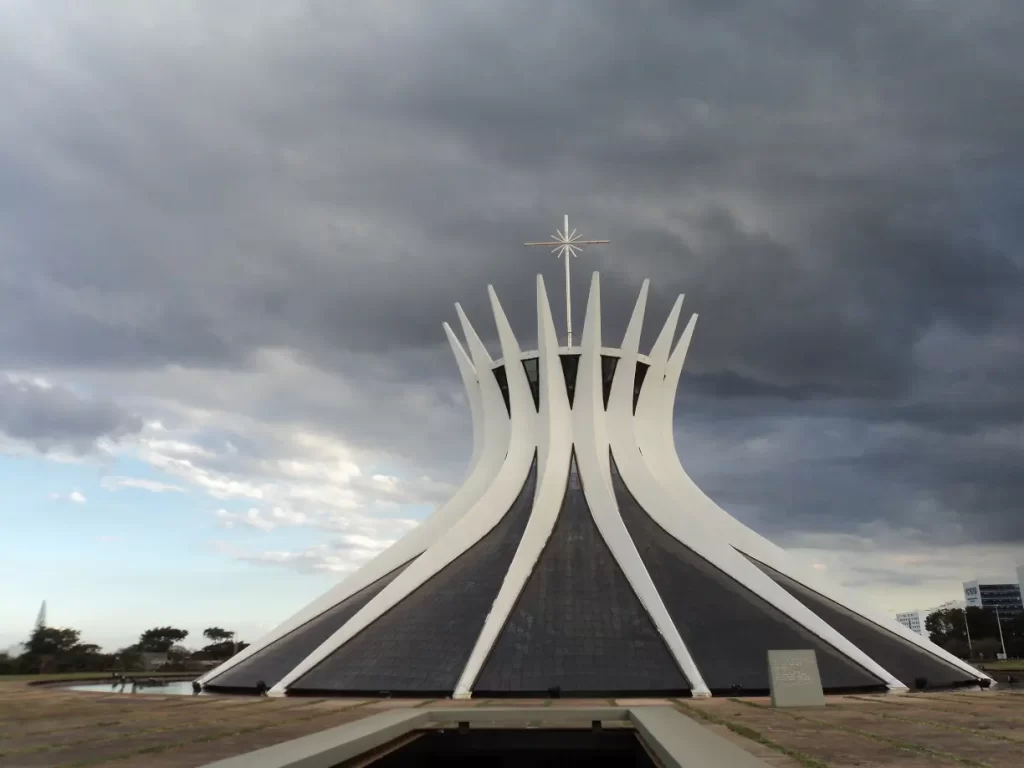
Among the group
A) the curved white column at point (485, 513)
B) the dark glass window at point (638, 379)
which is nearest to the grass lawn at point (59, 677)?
the curved white column at point (485, 513)

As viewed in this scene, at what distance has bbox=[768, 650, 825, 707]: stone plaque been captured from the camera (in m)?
14.6

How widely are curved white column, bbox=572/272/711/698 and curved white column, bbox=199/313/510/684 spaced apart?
10.5 ft

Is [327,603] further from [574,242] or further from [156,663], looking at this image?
[156,663]

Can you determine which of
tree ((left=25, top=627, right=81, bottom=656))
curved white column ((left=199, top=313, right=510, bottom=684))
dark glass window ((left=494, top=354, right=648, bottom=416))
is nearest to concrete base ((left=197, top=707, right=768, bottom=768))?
curved white column ((left=199, top=313, right=510, bottom=684))

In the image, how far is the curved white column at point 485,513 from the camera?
20.5 m

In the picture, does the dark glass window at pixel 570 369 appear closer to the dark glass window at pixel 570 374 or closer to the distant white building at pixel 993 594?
the dark glass window at pixel 570 374

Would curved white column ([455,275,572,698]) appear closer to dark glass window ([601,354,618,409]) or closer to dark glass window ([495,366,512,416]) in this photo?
dark glass window ([601,354,618,409])

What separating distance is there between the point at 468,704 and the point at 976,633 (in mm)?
63580

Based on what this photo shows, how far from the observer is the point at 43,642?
42406 millimetres

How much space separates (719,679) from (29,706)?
14903mm

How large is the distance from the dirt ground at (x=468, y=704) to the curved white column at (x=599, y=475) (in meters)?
3.19

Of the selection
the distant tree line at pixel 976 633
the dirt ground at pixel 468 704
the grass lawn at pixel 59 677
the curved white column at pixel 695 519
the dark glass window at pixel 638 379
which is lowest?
the distant tree line at pixel 976 633

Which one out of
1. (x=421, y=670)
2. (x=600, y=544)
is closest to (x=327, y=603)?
(x=421, y=670)

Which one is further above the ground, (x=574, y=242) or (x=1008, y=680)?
(x=574, y=242)
